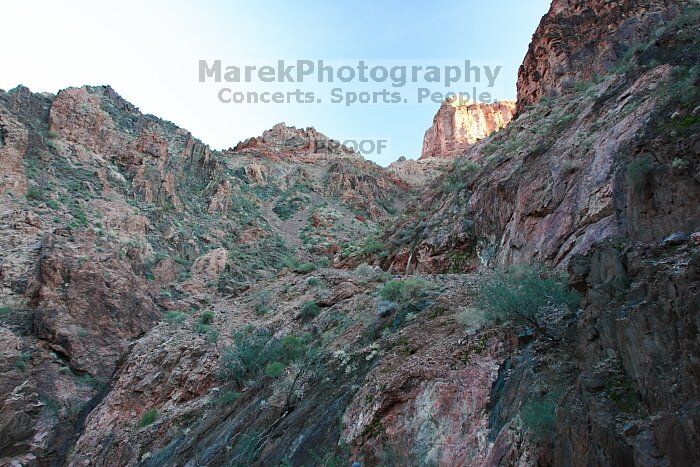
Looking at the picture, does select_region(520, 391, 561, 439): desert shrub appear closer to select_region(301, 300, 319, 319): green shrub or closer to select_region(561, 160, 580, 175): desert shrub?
select_region(561, 160, 580, 175): desert shrub

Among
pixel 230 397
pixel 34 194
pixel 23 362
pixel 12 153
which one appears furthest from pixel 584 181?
pixel 12 153

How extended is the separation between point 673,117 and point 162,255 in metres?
28.3

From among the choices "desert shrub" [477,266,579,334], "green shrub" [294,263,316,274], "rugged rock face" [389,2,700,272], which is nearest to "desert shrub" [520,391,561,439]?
"desert shrub" [477,266,579,334]

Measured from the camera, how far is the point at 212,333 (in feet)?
50.5

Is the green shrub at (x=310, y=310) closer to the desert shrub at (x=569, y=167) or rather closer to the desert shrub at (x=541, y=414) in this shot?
the desert shrub at (x=569, y=167)

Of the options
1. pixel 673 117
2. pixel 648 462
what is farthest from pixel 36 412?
pixel 673 117

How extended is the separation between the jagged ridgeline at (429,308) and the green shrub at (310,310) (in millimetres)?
67

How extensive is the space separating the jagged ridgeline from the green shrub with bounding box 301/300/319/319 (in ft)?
0.22

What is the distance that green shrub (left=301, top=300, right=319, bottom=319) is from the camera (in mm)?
14297

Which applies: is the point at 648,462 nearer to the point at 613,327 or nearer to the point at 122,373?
the point at 613,327

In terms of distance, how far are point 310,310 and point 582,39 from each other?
71.4 feet

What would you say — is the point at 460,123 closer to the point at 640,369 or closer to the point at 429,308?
the point at 429,308

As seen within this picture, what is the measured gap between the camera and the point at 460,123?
74.6 meters

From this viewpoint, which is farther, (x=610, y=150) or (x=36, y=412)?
(x=36, y=412)
